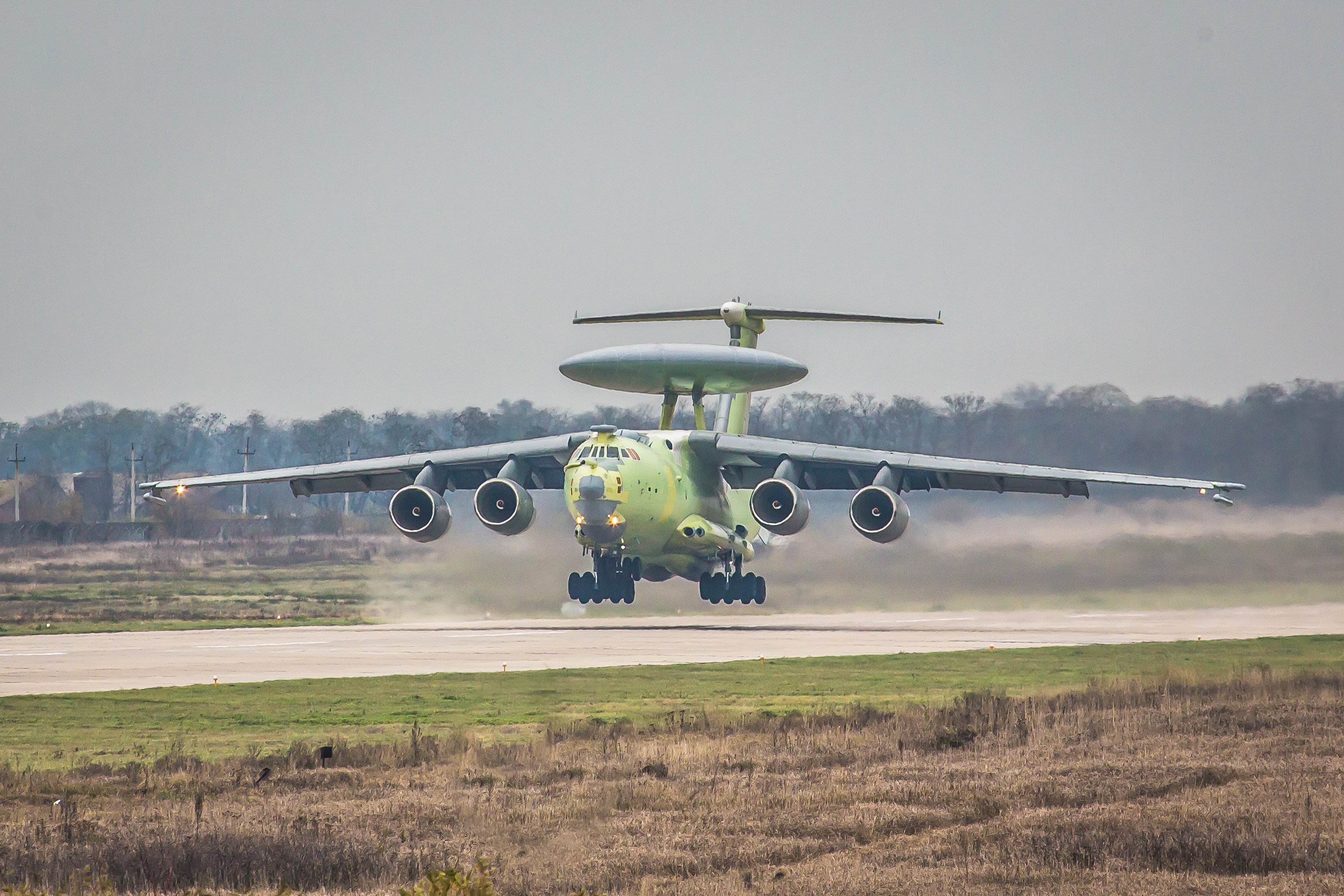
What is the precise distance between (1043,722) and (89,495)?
88.4 metres

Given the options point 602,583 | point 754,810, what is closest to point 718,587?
point 602,583

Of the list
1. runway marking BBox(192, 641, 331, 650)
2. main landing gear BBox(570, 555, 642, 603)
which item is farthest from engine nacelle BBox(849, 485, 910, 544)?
runway marking BBox(192, 641, 331, 650)

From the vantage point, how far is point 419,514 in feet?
129

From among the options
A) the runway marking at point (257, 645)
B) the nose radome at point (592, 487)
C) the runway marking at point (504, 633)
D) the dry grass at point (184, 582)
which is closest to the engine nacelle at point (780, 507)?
the nose radome at point (592, 487)

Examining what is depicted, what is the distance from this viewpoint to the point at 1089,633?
32.5 meters

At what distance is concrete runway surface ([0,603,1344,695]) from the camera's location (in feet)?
80.5

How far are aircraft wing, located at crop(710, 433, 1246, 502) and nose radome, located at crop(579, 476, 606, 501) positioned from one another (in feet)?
15.8

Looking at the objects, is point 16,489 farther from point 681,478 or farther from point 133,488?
point 681,478

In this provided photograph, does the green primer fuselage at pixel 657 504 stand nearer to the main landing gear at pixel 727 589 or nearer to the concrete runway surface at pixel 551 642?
the main landing gear at pixel 727 589

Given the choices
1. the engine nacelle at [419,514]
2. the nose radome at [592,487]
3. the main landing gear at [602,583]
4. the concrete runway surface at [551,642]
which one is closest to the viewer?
the concrete runway surface at [551,642]

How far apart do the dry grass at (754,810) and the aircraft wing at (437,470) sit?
24114mm

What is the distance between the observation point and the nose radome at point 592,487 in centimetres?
3597

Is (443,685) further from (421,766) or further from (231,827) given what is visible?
(231,827)

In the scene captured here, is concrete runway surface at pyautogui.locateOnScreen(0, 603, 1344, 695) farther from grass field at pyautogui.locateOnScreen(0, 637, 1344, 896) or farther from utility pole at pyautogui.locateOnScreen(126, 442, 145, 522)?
utility pole at pyautogui.locateOnScreen(126, 442, 145, 522)
